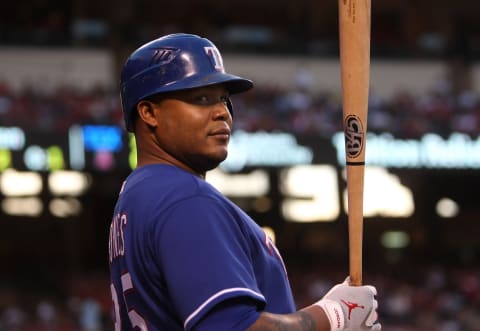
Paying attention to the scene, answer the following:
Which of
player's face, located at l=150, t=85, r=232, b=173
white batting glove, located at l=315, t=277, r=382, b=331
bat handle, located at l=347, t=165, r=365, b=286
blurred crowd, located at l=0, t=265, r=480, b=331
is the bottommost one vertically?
blurred crowd, located at l=0, t=265, r=480, b=331

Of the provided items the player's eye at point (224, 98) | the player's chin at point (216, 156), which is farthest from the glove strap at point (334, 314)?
the player's eye at point (224, 98)

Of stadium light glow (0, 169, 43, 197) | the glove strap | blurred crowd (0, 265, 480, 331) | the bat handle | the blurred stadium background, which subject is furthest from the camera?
the blurred stadium background

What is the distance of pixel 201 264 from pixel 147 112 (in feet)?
1.39

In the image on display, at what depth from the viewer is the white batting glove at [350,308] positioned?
219 centimetres

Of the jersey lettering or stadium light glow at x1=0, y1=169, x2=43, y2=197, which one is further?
stadium light glow at x1=0, y1=169, x2=43, y2=197

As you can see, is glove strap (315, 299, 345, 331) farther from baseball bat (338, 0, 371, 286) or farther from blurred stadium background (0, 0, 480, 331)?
blurred stadium background (0, 0, 480, 331)

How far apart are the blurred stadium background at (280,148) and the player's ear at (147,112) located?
1082cm

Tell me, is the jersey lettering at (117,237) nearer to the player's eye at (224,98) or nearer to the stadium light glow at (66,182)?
the player's eye at (224,98)

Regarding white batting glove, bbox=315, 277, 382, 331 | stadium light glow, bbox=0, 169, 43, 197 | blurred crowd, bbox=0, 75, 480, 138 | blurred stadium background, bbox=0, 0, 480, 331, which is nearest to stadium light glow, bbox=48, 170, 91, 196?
blurred stadium background, bbox=0, 0, 480, 331

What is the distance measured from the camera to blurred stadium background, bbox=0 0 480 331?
13773mm

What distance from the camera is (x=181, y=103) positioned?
2260mm

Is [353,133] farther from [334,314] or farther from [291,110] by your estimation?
[291,110]

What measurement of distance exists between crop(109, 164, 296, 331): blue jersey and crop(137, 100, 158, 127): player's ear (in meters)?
0.10

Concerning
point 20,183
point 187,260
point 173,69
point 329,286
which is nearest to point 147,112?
point 173,69
